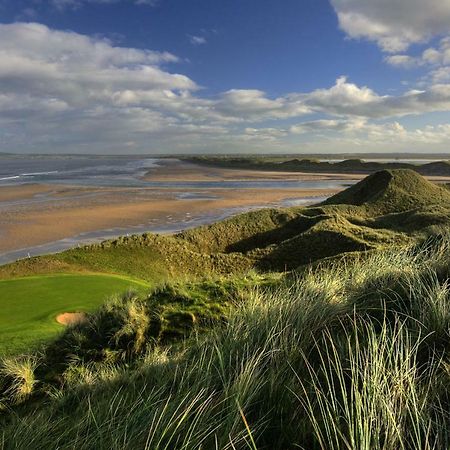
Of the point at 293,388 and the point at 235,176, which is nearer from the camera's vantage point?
the point at 293,388

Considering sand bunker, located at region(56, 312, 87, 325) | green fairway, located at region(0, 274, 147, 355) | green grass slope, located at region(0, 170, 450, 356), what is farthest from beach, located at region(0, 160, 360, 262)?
sand bunker, located at region(56, 312, 87, 325)

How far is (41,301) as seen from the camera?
40.7ft

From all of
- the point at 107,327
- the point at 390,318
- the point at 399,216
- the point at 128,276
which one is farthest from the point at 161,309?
the point at 399,216

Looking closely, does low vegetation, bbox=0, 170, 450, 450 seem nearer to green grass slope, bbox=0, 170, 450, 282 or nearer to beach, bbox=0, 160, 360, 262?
green grass slope, bbox=0, 170, 450, 282

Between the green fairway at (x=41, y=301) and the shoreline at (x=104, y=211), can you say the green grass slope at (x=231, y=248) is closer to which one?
the green fairway at (x=41, y=301)

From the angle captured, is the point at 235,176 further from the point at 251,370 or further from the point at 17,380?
the point at 251,370

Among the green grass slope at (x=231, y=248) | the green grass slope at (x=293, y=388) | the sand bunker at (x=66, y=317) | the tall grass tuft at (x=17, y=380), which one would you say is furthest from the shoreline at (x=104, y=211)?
the green grass slope at (x=293, y=388)

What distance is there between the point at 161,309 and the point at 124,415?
4.86 metres

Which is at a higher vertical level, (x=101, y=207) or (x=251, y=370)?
(x=251, y=370)

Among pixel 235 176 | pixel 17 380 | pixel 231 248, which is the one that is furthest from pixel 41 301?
pixel 235 176

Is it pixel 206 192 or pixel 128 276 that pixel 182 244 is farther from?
pixel 206 192

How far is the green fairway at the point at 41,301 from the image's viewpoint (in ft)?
30.2

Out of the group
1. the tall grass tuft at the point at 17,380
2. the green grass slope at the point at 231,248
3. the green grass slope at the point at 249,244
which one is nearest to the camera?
the tall grass tuft at the point at 17,380

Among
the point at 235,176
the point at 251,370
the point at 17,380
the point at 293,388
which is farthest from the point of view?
the point at 235,176
